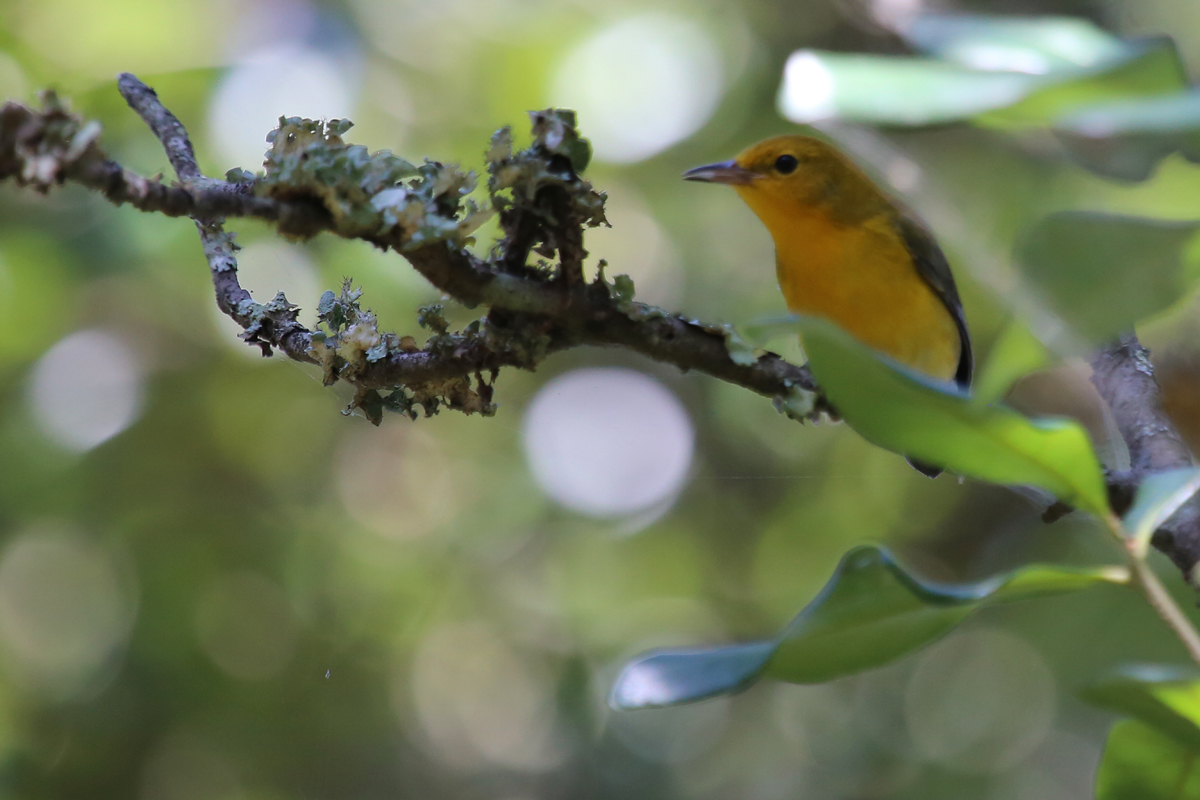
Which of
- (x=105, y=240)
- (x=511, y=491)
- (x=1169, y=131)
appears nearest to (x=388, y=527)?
(x=511, y=491)

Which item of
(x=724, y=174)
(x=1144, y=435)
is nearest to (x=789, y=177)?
(x=724, y=174)

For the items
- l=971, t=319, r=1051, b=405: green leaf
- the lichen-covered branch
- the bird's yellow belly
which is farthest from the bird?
l=971, t=319, r=1051, b=405: green leaf

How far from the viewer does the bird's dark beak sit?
272 centimetres

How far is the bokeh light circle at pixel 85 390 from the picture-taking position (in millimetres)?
3641

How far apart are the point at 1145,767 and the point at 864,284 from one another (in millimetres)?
1780

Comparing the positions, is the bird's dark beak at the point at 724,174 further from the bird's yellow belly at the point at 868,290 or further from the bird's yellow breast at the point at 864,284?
the bird's yellow belly at the point at 868,290

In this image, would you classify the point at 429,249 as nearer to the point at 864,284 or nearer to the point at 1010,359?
the point at 1010,359

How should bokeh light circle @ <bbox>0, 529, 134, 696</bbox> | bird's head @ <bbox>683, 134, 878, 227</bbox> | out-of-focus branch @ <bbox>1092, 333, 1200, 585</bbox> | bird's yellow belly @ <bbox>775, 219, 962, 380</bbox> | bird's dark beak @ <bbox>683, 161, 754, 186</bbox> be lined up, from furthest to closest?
bokeh light circle @ <bbox>0, 529, 134, 696</bbox>
bird's head @ <bbox>683, 134, 878, 227</bbox>
bird's dark beak @ <bbox>683, 161, 754, 186</bbox>
bird's yellow belly @ <bbox>775, 219, 962, 380</bbox>
out-of-focus branch @ <bbox>1092, 333, 1200, 585</bbox>

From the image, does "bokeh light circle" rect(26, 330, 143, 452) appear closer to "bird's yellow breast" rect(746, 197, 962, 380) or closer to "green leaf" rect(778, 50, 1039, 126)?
"bird's yellow breast" rect(746, 197, 962, 380)

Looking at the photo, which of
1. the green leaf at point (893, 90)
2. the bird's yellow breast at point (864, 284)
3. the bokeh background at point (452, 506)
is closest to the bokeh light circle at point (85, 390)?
the bokeh background at point (452, 506)

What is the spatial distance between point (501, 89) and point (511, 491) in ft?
5.94

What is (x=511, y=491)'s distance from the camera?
4.60 metres

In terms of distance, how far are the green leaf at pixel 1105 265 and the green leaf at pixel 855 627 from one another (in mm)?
218

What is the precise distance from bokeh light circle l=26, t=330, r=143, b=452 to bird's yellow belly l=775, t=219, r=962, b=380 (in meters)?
2.60
